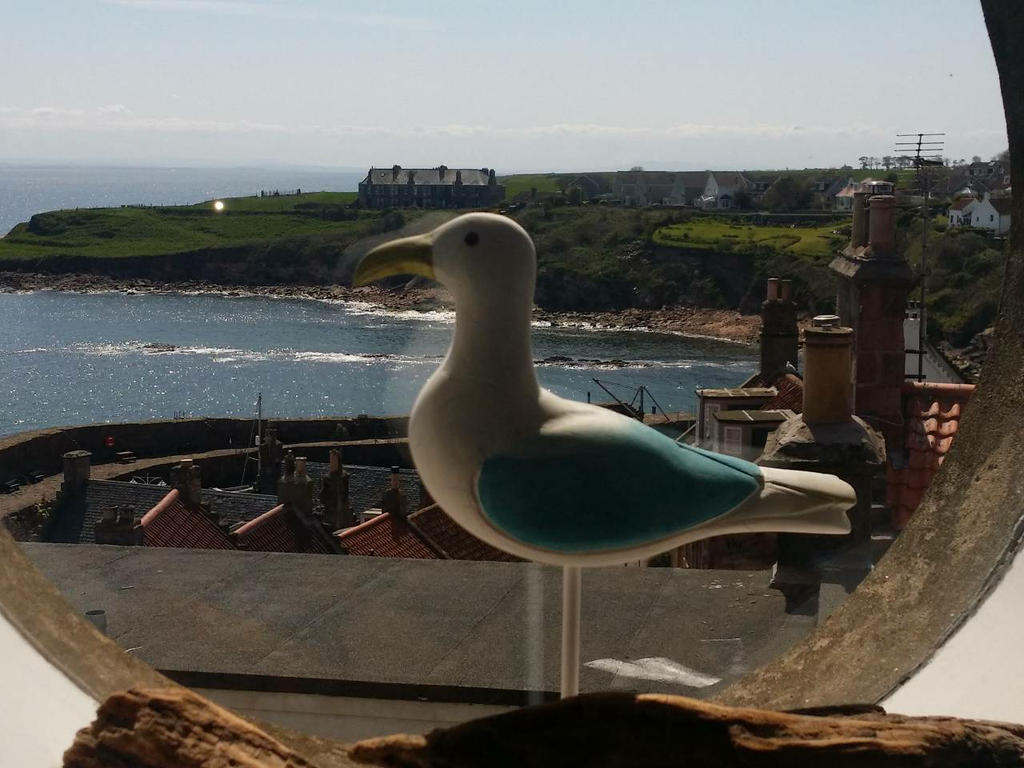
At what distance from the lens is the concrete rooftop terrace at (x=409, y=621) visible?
418 centimetres

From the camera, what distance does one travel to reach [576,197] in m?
14.0

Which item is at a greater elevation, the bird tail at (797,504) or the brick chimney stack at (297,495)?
the bird tail at (797,504)

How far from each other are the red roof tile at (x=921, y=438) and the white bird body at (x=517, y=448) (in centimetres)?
237

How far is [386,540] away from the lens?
33.5 feet

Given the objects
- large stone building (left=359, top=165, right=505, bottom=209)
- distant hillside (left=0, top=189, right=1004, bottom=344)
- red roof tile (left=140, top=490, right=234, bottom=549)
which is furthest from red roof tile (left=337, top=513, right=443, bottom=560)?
large stone building (left=359, top=165, right=505, bottom=209)

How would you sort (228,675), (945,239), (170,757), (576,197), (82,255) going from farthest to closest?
(82,255) → (945,239) → (576,197) → (228,675) → (170,757)

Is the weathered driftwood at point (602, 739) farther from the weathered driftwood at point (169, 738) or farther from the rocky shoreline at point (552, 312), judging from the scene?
the rocky shoreline at point (552, 312)

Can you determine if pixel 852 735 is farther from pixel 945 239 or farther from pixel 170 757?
pixel 945 239

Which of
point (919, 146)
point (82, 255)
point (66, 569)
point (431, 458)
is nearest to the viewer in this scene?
point (431, 458)

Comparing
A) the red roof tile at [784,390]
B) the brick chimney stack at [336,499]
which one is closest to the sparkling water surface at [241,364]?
the brick chimney stack at [336,499]

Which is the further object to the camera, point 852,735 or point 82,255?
point 82,255

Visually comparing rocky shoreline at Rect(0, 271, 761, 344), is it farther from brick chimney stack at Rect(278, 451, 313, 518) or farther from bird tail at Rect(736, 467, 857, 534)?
bird tail at Rect(736, 467, 857, 534)

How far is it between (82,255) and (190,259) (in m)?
9.64

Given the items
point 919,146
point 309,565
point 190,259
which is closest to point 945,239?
point 919,146
